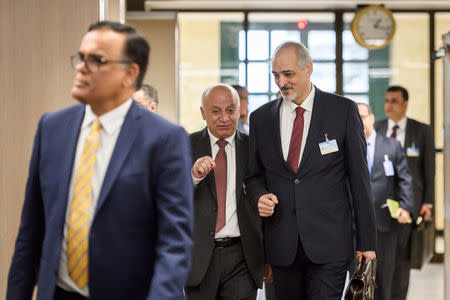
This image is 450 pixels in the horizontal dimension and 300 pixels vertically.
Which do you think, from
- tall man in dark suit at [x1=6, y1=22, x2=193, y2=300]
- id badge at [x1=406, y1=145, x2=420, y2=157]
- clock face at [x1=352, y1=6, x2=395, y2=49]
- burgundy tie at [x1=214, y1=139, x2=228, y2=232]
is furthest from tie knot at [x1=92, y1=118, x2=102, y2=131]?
clock face at [x1=352, y1=6, x2=395, y2=49]

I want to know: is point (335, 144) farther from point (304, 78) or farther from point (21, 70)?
point (21, 70)

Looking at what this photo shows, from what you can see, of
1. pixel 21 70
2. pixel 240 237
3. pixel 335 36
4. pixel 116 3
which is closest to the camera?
pixel 21 70

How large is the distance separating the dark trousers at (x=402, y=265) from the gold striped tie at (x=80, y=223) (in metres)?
4.87

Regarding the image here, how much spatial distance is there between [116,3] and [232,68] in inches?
262

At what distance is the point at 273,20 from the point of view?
10.8 metres

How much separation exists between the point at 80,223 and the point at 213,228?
1.74m

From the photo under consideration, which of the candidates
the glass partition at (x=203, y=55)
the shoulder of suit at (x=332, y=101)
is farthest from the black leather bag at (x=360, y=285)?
the glass partition at (x=203, y=55)

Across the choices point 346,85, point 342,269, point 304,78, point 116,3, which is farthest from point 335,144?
point 346,85

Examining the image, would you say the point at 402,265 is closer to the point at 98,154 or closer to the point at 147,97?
the point at 147,97

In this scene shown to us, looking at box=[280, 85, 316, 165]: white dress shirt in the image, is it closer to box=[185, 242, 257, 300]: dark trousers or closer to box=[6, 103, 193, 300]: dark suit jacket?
box=[185, 242, 257, 300]: dark trousers

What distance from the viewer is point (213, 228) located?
3.95 m

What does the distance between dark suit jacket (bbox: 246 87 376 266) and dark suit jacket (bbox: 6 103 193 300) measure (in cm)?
155

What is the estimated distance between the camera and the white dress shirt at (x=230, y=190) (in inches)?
157

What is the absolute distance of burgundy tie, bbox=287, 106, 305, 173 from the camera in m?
3.86
